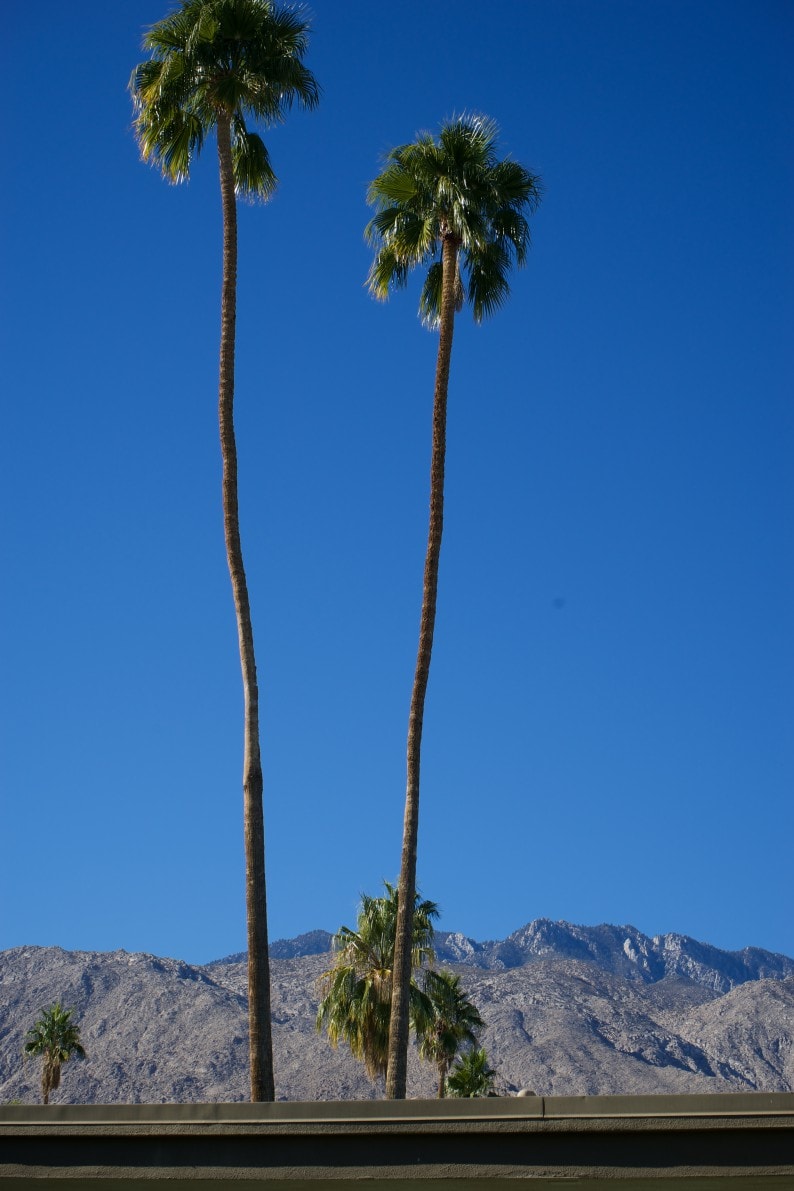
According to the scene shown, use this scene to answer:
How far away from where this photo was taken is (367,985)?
36.4 meters

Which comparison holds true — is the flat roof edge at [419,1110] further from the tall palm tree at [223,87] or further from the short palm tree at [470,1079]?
the short palm tree at [470,1079]

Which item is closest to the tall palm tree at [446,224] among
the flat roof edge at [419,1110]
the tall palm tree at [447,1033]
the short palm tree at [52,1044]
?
the flat roof edge at [419,1110]

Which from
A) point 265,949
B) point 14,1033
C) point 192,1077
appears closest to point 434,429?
point 265,949

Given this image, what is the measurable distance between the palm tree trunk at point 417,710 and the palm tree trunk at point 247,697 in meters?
2.04

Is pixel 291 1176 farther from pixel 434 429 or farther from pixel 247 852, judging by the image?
pixel 434 429

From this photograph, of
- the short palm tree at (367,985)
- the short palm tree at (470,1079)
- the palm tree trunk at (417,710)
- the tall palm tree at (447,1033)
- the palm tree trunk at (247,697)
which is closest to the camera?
the palm tree trunk at (247,697)

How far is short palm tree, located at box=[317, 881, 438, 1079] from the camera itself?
36031 millimetres

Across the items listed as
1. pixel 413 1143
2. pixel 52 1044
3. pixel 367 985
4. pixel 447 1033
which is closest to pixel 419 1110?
pixel 413 1143

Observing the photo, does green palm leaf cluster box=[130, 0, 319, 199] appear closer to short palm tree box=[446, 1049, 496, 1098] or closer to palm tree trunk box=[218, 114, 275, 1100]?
palm tree trunk box=[218, 114, 275, 1100]

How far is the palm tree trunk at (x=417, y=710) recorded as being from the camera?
1958 centimetres

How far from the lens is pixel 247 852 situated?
19.0 meters

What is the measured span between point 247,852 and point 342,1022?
1904cm

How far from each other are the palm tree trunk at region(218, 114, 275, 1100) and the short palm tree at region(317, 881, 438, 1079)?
17224 millimetres

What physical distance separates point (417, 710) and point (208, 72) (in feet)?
37.1
